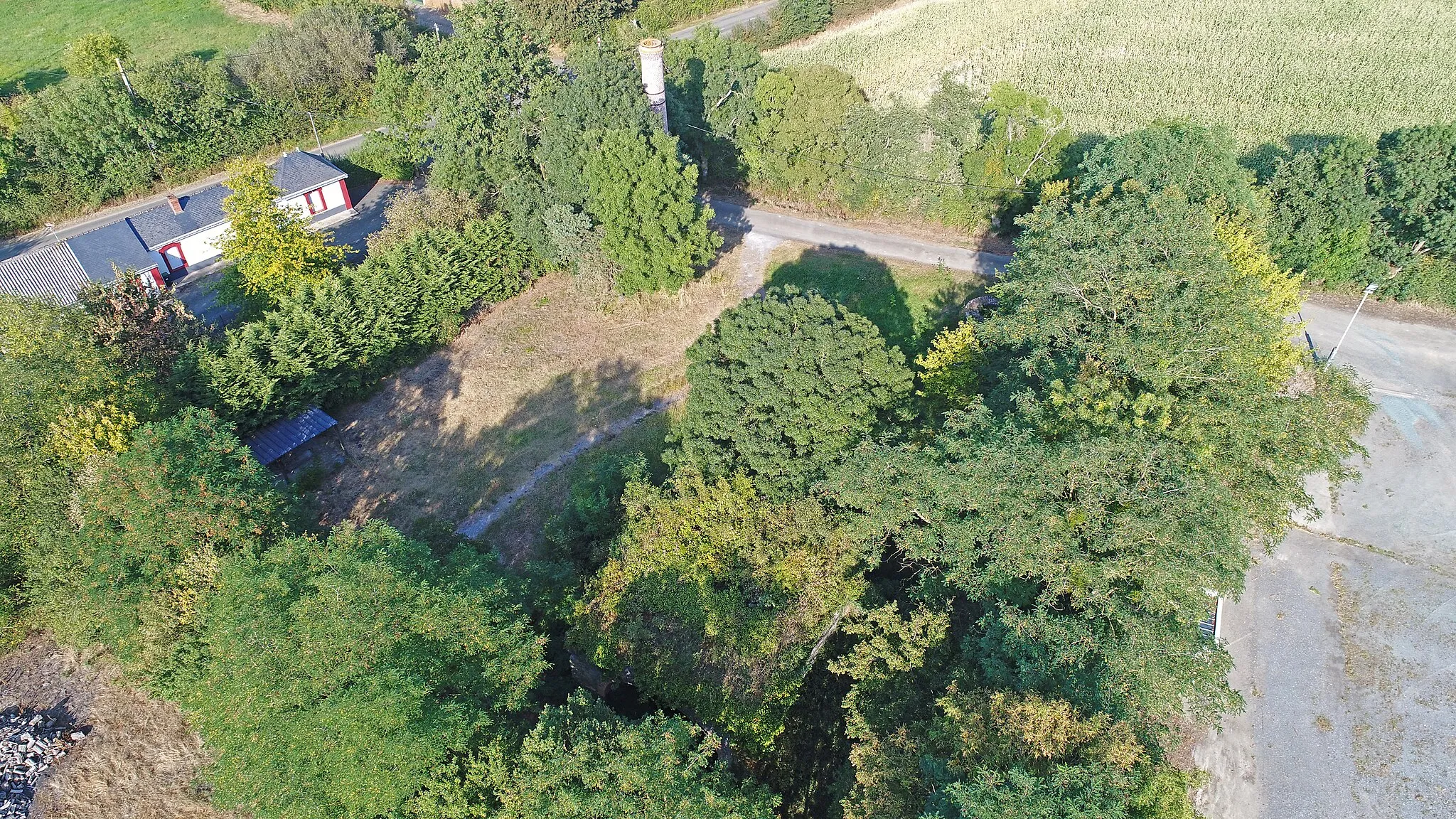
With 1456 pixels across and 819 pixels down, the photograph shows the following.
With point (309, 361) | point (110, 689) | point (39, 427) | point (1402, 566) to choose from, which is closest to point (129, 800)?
point (110, 689)

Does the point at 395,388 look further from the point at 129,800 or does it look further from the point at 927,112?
the point at 927,112

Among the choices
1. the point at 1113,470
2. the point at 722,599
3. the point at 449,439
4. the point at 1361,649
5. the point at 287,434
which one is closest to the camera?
the point at 1113,470

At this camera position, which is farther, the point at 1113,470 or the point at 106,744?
the point at 106,744

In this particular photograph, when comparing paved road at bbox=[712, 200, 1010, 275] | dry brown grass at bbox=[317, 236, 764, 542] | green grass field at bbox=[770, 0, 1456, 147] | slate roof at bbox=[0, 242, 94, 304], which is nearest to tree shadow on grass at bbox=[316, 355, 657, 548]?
dry brown grass at bbox=[317, 236, 764, 542]

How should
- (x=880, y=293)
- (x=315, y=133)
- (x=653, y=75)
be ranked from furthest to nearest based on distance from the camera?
(x=315, y=133)
(x=880, y=293)
(x=653, y=75)

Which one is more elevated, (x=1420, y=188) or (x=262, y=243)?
(x=262, y=243)

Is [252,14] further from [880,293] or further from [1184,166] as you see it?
[1184,166]

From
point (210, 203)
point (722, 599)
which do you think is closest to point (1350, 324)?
point (722, 599)

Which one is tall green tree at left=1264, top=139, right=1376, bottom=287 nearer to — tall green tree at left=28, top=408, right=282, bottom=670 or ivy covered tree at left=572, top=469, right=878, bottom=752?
ivy covered tree at left=572, top=469, right=878, bottom=752
